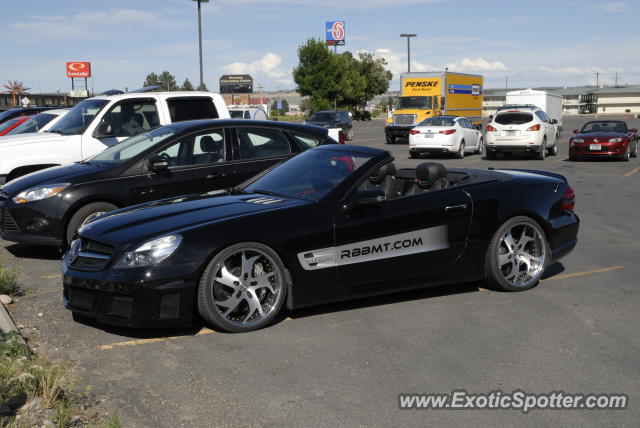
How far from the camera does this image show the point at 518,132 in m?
23.6

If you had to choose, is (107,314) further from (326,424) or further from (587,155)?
(587,155)

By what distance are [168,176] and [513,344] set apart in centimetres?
466

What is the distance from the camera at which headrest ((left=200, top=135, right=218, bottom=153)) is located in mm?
8588

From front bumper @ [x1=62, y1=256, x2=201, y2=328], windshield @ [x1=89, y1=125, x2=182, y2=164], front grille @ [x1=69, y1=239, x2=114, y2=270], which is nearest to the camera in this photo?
front bumper @ [x1=62, y1=256, x2=201, y2=328]

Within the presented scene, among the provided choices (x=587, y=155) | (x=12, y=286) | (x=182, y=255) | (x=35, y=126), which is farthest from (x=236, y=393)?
(x=587, y=155)

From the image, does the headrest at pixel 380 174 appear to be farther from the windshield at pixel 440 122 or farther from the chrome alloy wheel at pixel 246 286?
the windshield at pixel 440 122

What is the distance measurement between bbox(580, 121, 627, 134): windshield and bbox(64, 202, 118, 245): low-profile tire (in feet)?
63.4

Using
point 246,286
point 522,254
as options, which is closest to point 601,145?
point 522,254

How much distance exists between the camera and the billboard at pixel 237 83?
422 ft

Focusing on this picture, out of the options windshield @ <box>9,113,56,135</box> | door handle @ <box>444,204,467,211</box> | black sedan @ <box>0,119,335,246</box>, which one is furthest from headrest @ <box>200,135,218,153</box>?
windshield @ <box>9,113,56,135</box>

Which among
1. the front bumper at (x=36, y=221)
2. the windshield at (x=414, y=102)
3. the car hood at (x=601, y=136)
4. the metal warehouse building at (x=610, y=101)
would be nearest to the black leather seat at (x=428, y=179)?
the front bumper at (x=36, y=221)

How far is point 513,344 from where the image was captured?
17.0 feet

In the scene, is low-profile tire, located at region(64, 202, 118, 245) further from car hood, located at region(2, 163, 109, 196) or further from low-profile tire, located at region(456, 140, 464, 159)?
low-profile tire, located at region(456, 140, 464, 159)

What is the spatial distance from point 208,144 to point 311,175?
2.73 metres
